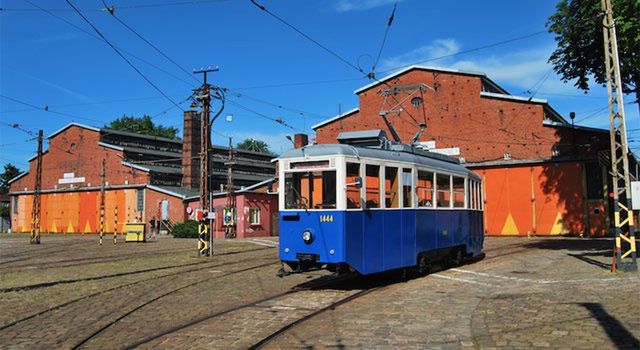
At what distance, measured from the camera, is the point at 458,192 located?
48.4 ft

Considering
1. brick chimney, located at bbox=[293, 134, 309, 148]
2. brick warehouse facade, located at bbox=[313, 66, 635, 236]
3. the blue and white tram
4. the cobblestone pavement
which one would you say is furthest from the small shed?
the blue and white tram

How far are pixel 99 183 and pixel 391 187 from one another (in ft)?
160

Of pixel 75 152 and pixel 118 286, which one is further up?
pixel 75 152

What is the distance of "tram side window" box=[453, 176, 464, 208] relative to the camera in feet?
47.4

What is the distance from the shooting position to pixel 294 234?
1063 cm

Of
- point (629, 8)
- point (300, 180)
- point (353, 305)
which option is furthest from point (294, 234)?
point (629, 8)

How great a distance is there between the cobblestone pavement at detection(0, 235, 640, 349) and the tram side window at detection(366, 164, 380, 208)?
176cm

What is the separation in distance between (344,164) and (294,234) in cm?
170

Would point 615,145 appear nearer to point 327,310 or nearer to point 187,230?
point 327,310

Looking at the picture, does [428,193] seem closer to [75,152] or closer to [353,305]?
[353,305]

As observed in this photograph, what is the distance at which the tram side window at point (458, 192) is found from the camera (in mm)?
14448

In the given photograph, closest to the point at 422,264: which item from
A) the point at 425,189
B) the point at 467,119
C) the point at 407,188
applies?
the point at 425,189

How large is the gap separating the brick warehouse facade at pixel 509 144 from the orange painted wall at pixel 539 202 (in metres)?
0.05

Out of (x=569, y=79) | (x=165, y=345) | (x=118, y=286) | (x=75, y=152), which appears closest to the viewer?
(x=165, y=345)
